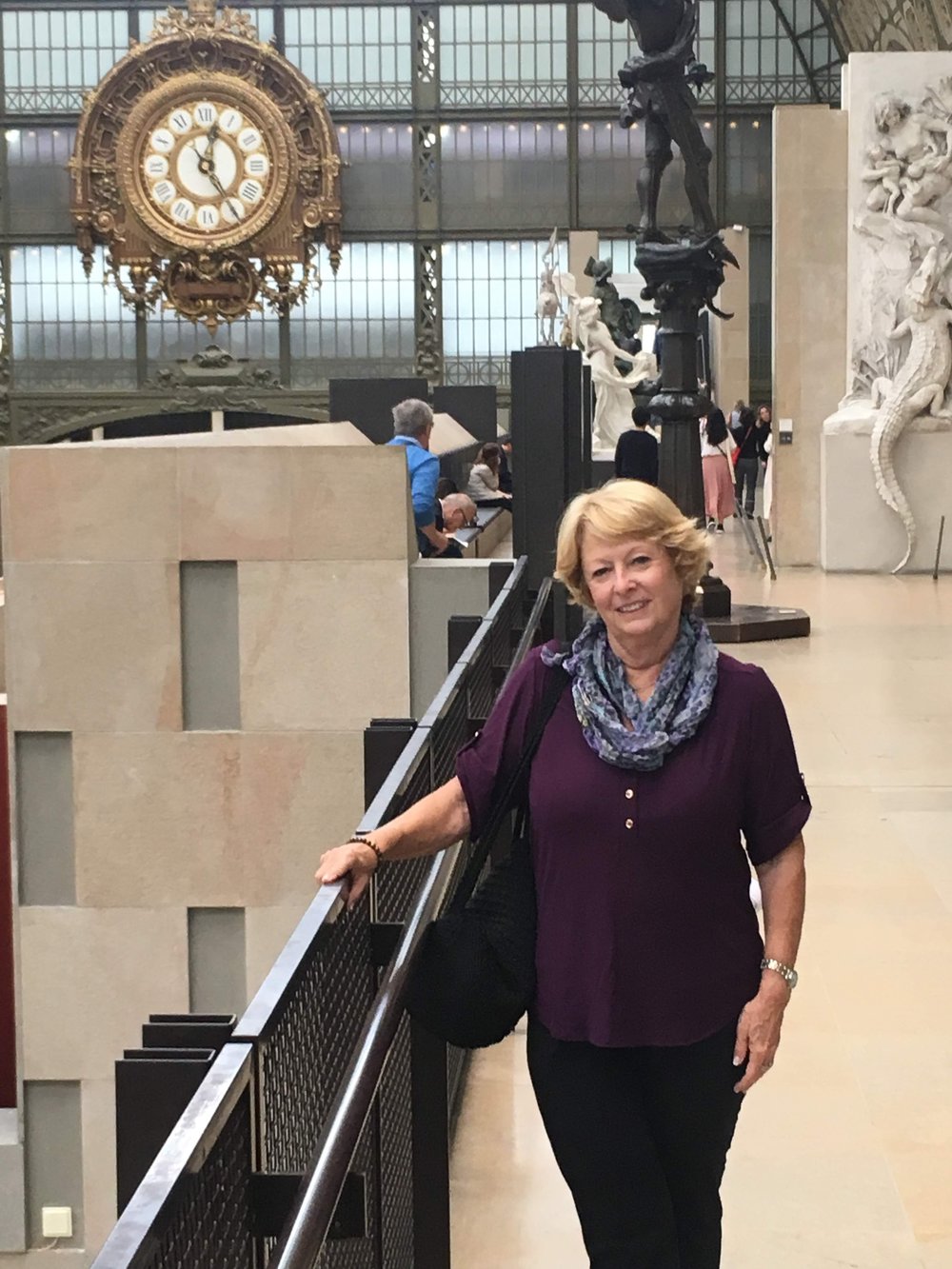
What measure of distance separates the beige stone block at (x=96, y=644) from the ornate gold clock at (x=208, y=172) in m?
25.1

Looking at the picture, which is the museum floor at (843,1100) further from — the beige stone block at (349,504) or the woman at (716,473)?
the woman at (716,473)

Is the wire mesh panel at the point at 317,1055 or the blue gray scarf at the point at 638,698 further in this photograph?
the blue gray scarf at the point at 638,698

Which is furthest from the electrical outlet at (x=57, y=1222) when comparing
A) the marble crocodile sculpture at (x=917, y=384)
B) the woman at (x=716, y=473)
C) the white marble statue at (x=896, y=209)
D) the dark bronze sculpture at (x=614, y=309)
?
the dark bronze sculpture at (x=614, y=309)

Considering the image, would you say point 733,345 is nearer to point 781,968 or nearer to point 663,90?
point 663,90

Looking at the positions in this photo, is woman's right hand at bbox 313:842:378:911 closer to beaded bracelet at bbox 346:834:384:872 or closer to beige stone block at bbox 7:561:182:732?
beaded bracelet at bbox 346:834:384:872

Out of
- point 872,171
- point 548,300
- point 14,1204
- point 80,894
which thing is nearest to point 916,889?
point 80,894

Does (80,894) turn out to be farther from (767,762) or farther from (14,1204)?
(767,762)

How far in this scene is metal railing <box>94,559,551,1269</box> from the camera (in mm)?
1661

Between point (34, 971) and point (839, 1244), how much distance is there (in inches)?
238

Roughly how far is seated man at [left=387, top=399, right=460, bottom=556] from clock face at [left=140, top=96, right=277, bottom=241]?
23.9m

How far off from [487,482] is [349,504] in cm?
821

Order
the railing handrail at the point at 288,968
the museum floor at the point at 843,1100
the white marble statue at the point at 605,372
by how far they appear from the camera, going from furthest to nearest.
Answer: the white marble statue at the point at 605,372
the museum floor at the point at 843,1100
the railing handrail at the point at 288,968

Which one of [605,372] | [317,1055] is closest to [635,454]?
[317,1055]

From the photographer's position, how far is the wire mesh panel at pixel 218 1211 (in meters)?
1.57
